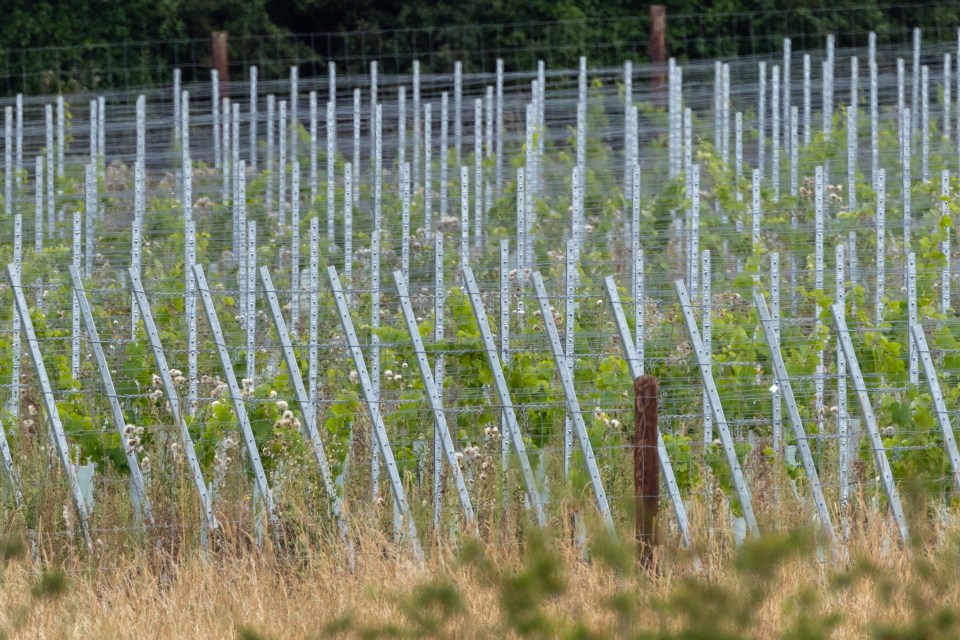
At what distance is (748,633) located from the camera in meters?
3.04

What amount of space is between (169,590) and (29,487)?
871 millimetres

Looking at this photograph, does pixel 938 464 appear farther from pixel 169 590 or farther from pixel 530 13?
pixel 530 13

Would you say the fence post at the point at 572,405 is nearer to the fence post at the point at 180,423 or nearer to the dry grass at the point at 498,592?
the dry grass at the point at 498,592

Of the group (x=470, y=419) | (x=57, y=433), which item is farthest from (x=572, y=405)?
(x=57, y=433)

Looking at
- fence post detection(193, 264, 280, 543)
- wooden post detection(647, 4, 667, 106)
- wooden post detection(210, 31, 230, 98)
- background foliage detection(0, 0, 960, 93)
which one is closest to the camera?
fence post detection(193, 264, 280, 543)

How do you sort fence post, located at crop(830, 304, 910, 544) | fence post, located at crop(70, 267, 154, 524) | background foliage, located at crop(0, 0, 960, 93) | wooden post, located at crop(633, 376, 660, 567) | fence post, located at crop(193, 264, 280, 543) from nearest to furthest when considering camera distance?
wooden post, located at crop(633, 376, 660, 567) < fence post, located at crop(830, 304, 910, 544) < fence post, located at crop(193, 264, 280, 543) < fence post, located at crop(70, 267, 154, 524) < background foliage, located at crop(0, 0, 960, 93)

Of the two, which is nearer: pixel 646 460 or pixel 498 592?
pixel 498 592

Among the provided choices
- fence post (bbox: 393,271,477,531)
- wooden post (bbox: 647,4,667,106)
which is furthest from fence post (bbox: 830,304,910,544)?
wooden post (bbox: 647,4,667,106)

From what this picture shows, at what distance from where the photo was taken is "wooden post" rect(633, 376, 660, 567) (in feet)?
14.7

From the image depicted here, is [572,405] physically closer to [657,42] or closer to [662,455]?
[662,455]

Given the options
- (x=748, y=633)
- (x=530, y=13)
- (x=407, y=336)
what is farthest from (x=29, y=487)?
(x=530, y=13)

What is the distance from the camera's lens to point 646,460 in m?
4.51

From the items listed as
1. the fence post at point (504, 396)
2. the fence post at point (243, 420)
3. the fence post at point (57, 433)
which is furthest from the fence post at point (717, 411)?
the fence post at point (57, 433)

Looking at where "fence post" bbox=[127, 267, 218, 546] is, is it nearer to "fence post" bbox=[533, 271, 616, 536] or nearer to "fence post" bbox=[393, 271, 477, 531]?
"fence post" bbox=[393, 271, 477, 531]
